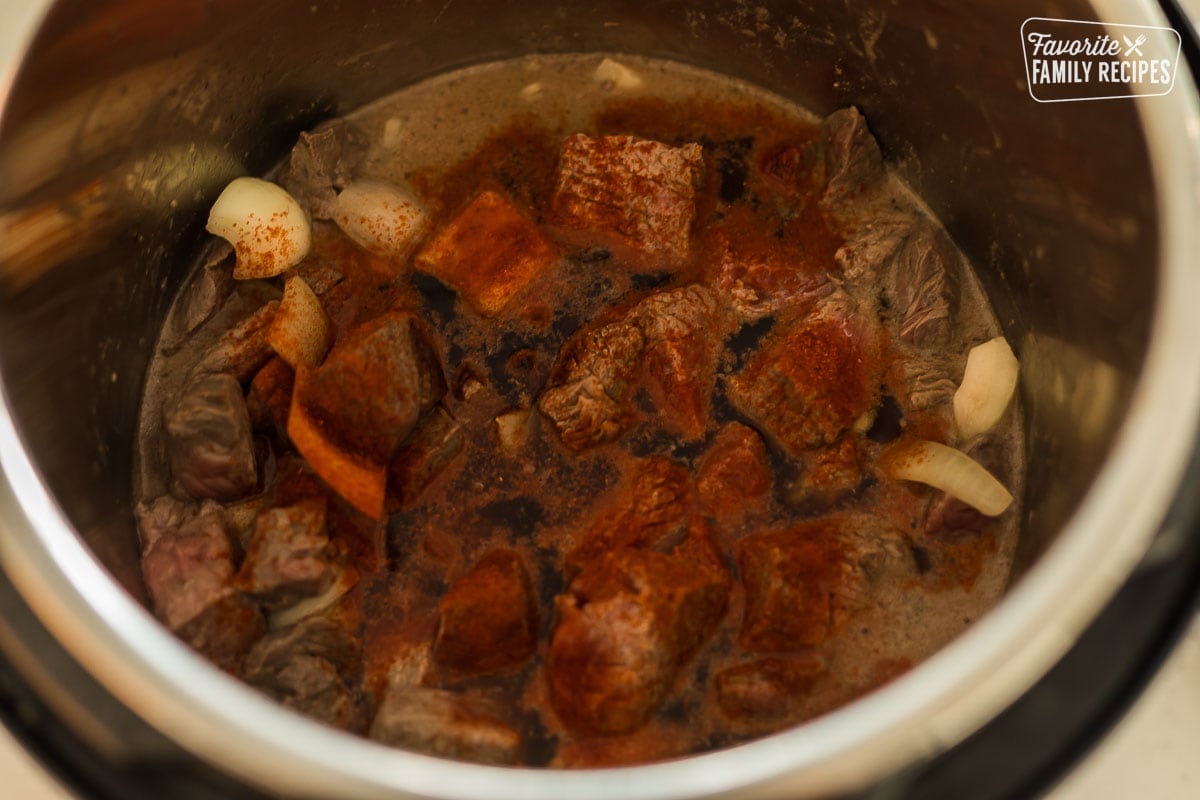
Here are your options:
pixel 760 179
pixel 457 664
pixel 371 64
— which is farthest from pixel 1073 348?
pixel 371 64

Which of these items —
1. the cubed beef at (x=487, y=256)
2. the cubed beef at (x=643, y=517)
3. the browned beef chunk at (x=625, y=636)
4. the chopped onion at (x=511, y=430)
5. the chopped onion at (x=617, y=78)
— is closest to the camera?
the browned beef chunk at (x=625, y=636)

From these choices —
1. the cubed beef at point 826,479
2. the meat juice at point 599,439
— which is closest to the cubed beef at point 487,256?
the meat juice at point 599,439

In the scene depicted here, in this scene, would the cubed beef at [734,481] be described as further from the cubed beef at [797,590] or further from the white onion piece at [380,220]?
the white onion piece at [380,220]

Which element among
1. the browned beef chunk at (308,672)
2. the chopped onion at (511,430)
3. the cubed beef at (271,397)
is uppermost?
A: the cubed beef at (271,397)

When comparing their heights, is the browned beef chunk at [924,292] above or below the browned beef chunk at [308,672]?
above

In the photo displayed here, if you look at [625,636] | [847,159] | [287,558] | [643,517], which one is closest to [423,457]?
[287,558]

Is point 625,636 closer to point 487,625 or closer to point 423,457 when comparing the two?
point 487,625
